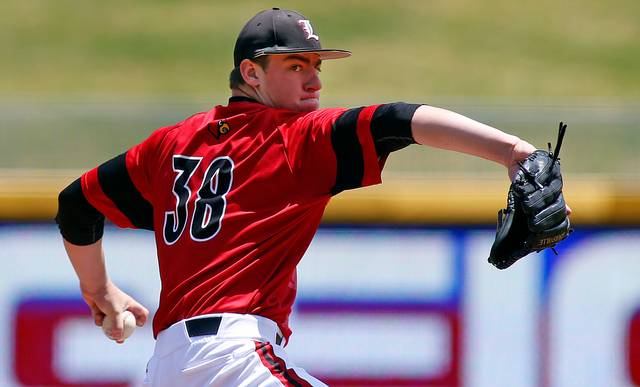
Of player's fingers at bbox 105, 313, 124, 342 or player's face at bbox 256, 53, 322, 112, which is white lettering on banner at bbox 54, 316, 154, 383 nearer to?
player's fingers at bbox 105, 313, 124, 342

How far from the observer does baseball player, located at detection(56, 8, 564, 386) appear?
3223mm

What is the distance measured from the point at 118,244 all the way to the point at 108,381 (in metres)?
0.71

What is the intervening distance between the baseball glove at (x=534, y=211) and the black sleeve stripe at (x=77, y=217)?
146cm

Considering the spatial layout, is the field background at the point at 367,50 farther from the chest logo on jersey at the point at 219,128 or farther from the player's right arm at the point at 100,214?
the chest logo on jersey at the point at 219,128

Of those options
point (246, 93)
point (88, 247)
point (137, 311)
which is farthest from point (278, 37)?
point (137, 311)

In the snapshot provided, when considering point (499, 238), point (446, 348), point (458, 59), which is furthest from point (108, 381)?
point (458, 59)

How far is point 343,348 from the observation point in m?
6.01

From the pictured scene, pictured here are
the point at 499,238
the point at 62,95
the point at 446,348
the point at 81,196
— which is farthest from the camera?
the point at 62,95

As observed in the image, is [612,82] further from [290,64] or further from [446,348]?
[290,64]

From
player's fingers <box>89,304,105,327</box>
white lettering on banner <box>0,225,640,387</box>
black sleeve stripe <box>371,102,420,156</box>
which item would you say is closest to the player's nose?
black sleeve stripe <box>371,102,420,156</box>

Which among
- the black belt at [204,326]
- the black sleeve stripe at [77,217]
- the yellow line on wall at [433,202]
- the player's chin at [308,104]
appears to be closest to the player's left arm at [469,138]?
the player's chin at [308,104]

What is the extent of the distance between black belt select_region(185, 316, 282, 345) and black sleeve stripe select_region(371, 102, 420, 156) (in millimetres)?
660

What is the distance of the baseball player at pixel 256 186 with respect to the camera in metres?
3.22

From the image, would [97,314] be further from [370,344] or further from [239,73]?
[370,344]
